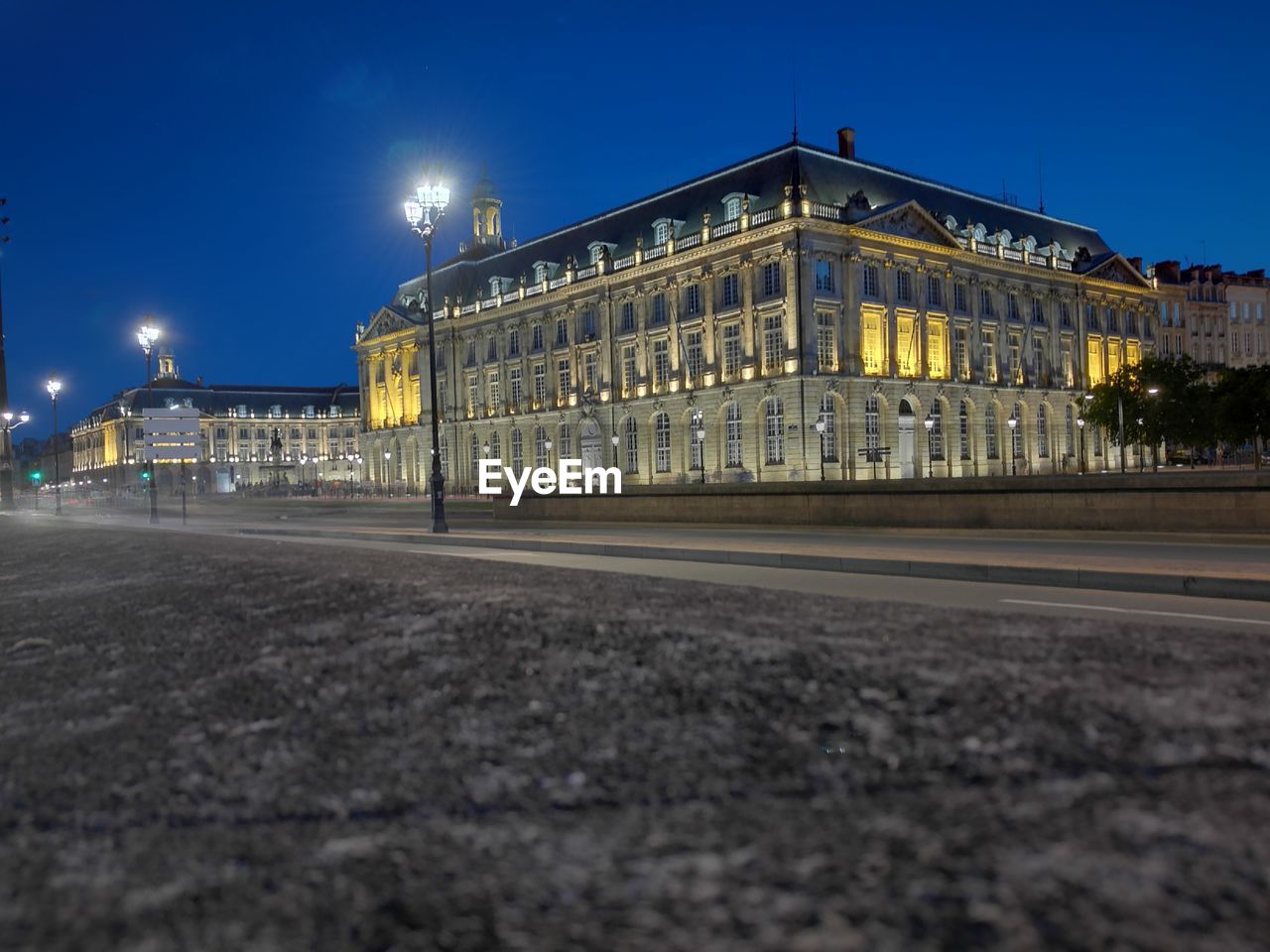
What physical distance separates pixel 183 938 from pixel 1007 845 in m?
1.92

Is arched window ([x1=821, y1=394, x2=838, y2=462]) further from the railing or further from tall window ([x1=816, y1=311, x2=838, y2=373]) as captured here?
the railing

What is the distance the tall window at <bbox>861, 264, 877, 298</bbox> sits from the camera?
6189 centimetres

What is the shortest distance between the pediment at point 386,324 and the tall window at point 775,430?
4383 centimetres

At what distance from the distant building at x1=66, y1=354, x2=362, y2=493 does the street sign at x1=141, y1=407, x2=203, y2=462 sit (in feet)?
358

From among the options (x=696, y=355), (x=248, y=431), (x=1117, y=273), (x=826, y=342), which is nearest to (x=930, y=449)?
(x=826, y=342)

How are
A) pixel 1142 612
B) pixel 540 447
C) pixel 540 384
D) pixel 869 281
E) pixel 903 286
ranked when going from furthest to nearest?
1. pixel 540 384
2. pixel 540 447
3. pixel 903 286
4. pixel 869 281
5. pixel 1142 612

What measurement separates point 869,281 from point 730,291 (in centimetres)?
874

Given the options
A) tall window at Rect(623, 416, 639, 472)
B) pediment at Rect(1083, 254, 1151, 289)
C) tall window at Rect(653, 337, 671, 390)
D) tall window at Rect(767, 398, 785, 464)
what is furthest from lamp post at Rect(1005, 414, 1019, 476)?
tall window at Rect(623, 416, 639, 472)

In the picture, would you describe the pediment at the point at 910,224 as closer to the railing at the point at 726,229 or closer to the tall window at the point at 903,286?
the tall window at the point at 903,286

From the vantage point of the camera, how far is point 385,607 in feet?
23.8

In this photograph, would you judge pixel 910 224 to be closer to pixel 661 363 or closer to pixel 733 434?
pixel 733 434

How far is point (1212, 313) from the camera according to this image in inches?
3802

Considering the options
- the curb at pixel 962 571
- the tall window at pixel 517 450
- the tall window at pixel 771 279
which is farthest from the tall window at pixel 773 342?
the curb at pixel 962 571

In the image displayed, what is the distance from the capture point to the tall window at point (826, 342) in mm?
59906
